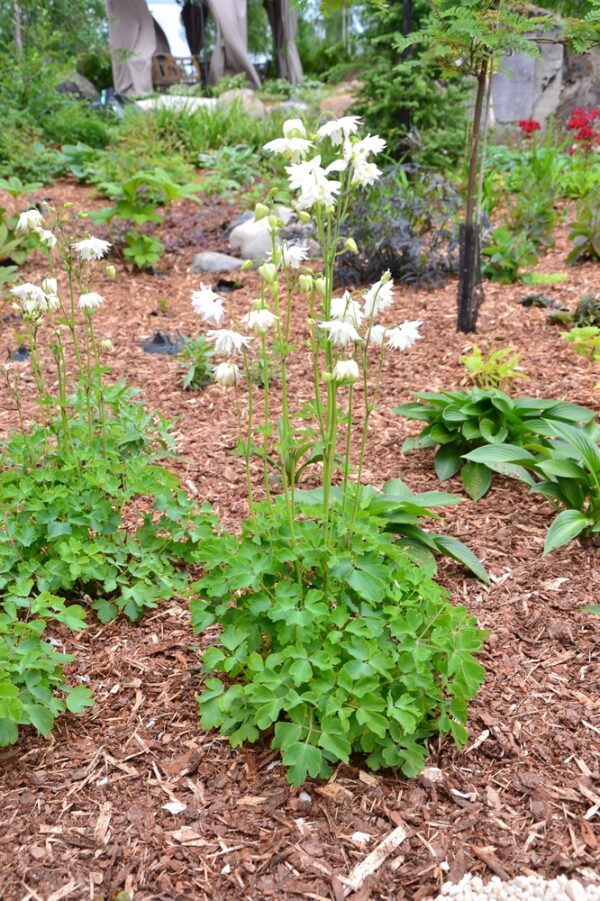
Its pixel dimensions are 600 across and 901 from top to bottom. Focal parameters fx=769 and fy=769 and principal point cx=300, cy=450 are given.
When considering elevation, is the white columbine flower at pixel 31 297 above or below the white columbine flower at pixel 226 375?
above

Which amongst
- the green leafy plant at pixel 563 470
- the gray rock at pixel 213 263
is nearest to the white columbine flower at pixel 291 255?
the green leafy plant at pixel 563 470

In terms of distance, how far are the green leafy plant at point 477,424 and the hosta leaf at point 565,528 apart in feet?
1.34

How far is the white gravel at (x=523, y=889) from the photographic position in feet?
5.07

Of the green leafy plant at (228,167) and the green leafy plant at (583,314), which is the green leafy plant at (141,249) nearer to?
the green leafy plant at (228,167)

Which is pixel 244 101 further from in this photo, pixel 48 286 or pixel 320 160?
pixel 320 160

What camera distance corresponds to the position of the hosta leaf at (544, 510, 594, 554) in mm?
2543

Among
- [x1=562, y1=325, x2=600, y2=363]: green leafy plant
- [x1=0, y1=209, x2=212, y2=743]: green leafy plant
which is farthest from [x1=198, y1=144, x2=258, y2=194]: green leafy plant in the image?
[x1=0, y1=209, x2=212, y2=743]: green leafy plant

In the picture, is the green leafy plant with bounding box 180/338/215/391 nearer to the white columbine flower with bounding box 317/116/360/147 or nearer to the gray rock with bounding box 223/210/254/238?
the white columbine flower with bounding box 317/116/360/147

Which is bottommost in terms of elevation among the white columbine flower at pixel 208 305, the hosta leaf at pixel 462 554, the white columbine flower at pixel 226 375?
the hosta leaf at pixel 462 554

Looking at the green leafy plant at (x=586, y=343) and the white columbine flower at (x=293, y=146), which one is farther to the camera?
the green leafy plant at (x=586, y=343)

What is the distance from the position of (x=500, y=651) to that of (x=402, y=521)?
504 mm

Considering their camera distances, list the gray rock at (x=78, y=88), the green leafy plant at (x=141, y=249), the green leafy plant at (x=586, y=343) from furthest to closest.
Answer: the gray rock at (x=78, y=88) < the green leafy plant at (x=141, y=249) < the green leafy plant at (x=586, y=343)

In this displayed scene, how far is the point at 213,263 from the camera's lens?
5.92 m

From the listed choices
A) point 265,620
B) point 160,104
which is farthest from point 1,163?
point 265,620
